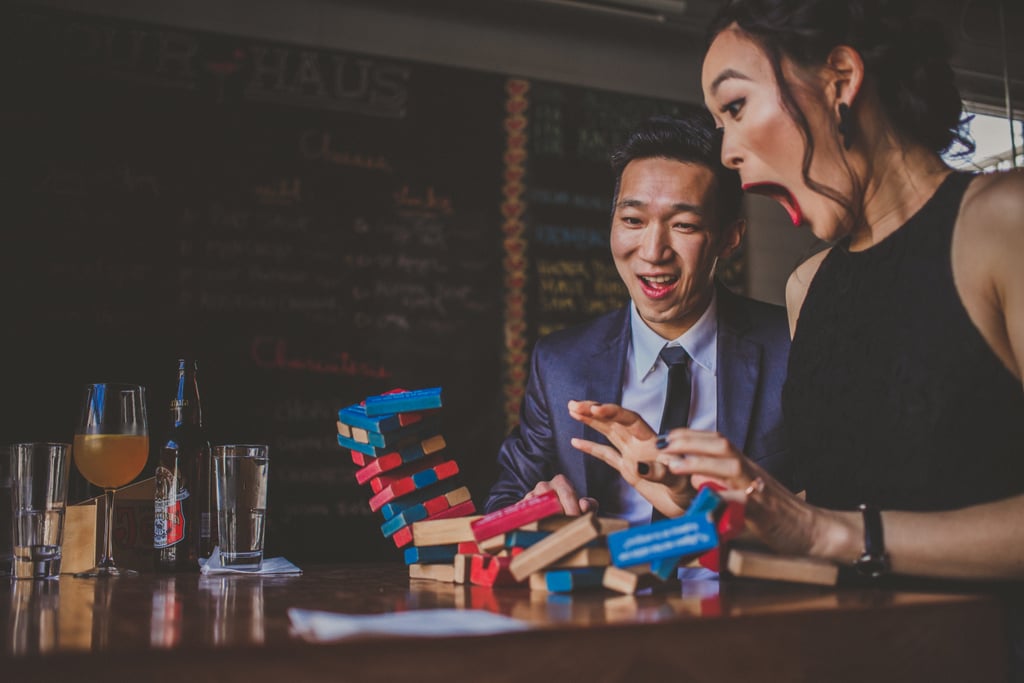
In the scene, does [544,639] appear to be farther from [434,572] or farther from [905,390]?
[905,390]

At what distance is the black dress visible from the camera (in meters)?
1.23

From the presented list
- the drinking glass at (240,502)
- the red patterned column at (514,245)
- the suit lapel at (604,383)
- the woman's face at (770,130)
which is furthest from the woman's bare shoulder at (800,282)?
the red patterned column at (514,245)

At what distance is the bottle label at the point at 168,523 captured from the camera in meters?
1.52

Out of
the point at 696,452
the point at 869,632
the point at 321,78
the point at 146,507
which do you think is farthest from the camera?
the point at 321,78

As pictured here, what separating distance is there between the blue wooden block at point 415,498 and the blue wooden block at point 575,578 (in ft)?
1.34

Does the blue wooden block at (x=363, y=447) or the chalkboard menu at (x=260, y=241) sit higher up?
the chalkboard menu at (x=260, y=241)

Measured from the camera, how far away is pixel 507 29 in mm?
3717

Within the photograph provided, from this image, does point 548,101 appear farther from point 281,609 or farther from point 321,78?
point 281,609

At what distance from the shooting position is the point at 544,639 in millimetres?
737

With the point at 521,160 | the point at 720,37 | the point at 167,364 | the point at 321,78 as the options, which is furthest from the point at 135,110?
the point at 720,37

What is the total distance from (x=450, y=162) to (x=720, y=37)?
2160mm

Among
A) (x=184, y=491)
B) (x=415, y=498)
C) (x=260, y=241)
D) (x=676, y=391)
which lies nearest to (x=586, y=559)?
(x=415, y=498)

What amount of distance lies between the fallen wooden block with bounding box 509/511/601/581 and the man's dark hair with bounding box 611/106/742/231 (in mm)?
1300

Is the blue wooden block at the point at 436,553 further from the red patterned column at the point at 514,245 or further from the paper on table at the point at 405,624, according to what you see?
the red patterned column at the point at 514,245
